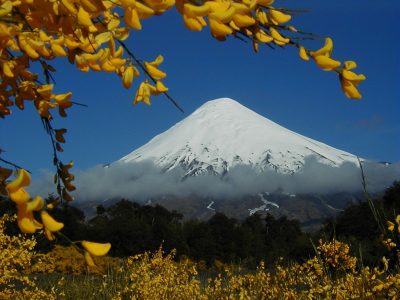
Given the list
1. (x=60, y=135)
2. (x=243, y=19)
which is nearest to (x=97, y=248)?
(x=243, y=19)

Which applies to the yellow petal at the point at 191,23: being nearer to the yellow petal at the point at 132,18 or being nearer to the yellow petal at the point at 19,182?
the yellow petal at the point at 132,18

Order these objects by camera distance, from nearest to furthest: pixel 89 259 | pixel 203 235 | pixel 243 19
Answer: pixel 89 259, pixel 243 19, pixel 203 235

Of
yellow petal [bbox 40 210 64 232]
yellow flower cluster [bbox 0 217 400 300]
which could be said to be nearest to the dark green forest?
yellow flower cluster [bbox 0 217 400 300]

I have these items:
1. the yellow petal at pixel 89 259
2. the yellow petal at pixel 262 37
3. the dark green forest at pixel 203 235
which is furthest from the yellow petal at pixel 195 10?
the dark green forest at pixel 203 235

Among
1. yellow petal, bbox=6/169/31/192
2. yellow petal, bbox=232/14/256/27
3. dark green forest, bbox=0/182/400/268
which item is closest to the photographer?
yellow petal, bbox=6/169/31/192

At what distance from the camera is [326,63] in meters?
1.25

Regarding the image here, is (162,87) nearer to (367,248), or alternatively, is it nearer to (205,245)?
(367,248)

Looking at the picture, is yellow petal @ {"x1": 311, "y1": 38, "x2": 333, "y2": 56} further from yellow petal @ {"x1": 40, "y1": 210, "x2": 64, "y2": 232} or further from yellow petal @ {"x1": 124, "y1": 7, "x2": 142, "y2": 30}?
yellow petal @ {"x1": 40, "y1": 210, "x2": 64, "y2": 232}

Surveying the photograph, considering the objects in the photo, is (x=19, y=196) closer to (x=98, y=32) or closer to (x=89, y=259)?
(x=89, y=259)

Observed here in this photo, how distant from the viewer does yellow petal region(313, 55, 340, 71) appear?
1.25 metres

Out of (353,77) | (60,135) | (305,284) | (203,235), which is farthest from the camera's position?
(203,235)

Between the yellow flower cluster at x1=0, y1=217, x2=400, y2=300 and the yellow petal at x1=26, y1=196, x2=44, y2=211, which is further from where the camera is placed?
the yellow flower cluster at x1=0, y1=217, x2=400, y2=300

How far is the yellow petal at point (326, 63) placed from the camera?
1.25 metres

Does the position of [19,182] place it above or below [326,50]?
below
